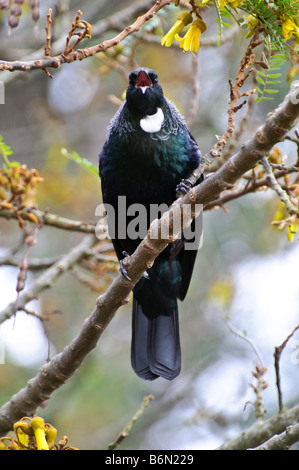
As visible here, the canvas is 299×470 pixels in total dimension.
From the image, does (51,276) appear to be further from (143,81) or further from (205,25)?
(205,25)

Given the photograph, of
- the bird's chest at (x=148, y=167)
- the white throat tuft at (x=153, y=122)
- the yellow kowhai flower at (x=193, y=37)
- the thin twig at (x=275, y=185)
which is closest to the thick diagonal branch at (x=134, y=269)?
the thin twig at (x=275, y=185)

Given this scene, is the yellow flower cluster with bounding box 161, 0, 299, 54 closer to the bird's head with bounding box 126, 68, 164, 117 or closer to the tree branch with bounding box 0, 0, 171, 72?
the tree branch with bounding box 0, 0, 171, 72

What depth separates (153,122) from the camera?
11.9 feet

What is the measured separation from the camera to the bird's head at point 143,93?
344 cm

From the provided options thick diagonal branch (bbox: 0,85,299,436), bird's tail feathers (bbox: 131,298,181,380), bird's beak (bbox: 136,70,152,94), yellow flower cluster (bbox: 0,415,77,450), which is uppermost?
bird's beak (bbox: 136,70,152,94)

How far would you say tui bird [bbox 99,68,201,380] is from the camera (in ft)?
11.8

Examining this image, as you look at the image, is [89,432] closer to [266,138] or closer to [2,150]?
[2,150]

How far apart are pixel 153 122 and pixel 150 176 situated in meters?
0.32

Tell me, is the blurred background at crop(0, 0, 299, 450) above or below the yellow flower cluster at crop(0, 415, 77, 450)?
above

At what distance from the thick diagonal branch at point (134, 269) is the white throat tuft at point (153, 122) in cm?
124

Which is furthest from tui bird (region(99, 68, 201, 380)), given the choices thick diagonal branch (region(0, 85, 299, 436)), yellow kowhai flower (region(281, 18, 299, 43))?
yellow kowhai flower (region(281, 18, 299, 43))

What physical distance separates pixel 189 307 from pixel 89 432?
167cm

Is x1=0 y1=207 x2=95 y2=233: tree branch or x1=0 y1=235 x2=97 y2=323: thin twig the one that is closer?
x1=0 y1=207 x2=95 y2=233: tree branch
